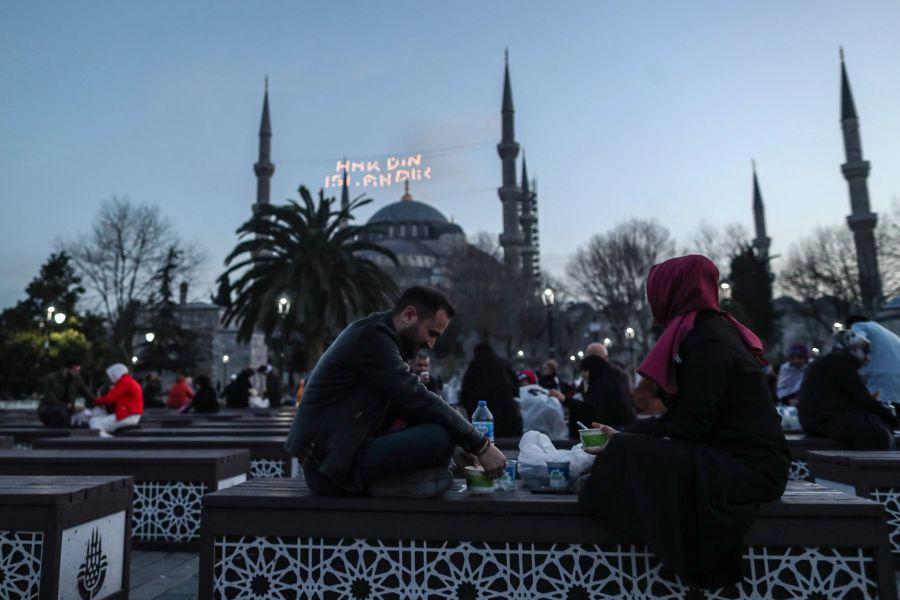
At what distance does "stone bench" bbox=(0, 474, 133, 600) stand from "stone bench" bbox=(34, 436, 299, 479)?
277 centimetres

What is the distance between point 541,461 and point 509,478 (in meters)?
0.23

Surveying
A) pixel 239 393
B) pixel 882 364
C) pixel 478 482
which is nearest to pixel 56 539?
pixel 478 482

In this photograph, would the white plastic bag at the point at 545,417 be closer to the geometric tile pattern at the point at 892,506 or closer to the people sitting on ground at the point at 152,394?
the geometric tile pattern at the point at 892,506

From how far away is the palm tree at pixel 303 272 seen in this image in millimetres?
19953

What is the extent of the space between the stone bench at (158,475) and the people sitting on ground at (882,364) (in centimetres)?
608

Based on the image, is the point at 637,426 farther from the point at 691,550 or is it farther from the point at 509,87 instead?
the point at 509,87

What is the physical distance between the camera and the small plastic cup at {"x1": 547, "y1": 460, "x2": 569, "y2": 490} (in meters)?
3.02

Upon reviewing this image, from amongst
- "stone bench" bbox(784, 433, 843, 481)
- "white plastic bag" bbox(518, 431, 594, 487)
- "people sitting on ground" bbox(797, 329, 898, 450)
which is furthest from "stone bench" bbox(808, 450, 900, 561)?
"white plastic bag" bbox(518, 431, 594, 487)

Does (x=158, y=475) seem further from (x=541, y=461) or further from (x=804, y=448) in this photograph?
(x=804, y=448)

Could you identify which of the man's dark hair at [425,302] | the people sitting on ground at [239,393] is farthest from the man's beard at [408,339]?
the people sitting on ground at [239,393]

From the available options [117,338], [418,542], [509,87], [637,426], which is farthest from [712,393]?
[509,87]

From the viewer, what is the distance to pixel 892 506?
4562 millimetres

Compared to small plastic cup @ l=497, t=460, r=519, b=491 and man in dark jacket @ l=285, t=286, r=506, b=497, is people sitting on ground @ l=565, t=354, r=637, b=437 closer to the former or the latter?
small plastic cup @ l=497, t=460, r=519, b=491

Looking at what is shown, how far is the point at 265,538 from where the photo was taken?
2967 mm
